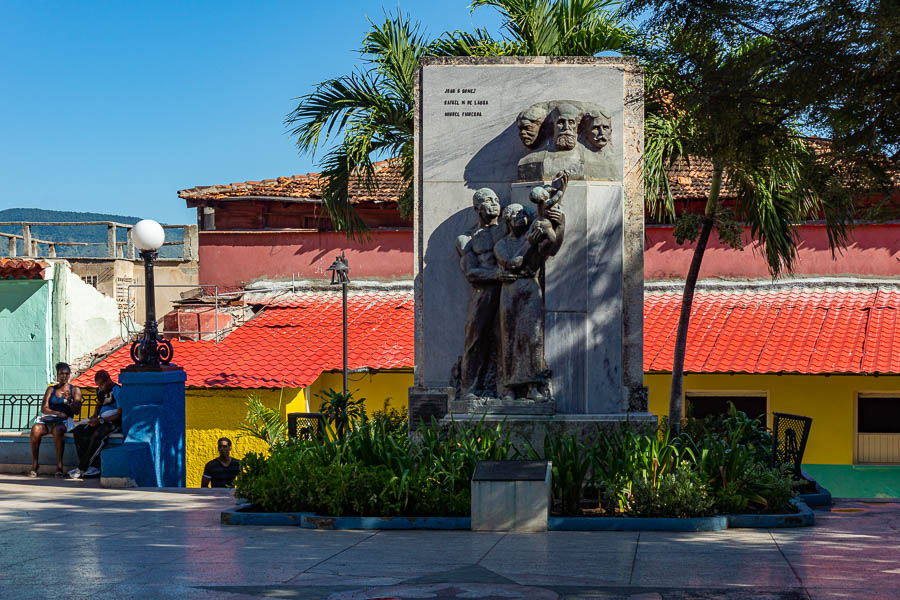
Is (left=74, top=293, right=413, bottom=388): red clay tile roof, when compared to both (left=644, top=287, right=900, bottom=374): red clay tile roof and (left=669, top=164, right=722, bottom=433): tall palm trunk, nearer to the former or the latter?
(left=644, top=287, right=900, bottom=374): red clay tile roof

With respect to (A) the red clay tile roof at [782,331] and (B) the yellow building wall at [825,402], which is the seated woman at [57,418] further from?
(B) the yellow building wall at [825,402]

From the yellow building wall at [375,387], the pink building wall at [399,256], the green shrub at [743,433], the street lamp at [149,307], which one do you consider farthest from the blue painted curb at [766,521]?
the pink building wall at [399,256]

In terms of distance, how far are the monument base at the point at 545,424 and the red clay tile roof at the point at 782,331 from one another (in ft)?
29.3

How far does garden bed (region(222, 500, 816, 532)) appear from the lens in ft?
25.6

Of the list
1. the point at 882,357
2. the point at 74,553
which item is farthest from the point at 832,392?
the point at 74,553

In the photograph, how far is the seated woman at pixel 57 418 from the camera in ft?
41.8

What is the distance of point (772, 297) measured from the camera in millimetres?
21109

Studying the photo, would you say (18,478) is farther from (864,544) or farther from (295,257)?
(295,257)

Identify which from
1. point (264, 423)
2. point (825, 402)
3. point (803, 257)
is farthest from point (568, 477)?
point (803, 257)

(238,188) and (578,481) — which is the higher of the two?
(238,188)

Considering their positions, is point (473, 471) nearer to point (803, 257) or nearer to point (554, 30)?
point (554, 30)

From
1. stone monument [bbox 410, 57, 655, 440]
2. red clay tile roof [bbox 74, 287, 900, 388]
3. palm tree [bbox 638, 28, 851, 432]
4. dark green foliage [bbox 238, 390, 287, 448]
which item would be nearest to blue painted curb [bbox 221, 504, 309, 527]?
stone monument [bbox 410, 57, 655, 440]

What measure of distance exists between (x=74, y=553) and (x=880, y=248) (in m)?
18.2

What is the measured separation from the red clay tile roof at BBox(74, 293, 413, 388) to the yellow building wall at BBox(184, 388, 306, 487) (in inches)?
10.7
